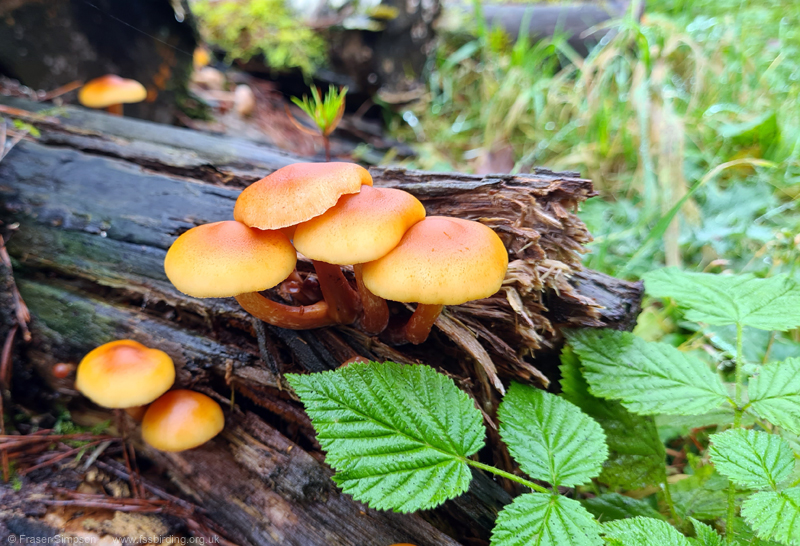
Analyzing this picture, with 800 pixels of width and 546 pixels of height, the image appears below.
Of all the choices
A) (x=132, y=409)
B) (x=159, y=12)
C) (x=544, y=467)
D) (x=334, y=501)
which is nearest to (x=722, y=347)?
(x=544, y=467)

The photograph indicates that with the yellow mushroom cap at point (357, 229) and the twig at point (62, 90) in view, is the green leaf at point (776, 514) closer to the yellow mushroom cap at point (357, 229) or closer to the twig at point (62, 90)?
the yellow mushroom cap at point (357, 229)

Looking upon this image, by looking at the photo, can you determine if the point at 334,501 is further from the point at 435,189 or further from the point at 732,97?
the point at 732,97

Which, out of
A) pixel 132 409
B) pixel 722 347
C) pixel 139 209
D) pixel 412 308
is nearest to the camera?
pixel 412 308

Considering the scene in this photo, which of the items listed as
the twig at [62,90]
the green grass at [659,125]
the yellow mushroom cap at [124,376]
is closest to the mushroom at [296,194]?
the yellow mushroom cap at [124,376]

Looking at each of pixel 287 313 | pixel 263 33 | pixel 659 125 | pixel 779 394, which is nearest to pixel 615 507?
pixel 779 394

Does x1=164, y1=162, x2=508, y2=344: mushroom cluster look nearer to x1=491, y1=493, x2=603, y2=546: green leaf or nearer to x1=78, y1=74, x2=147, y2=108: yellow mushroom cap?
x1=491, y1=493, x2=603, y2=546: green leaf

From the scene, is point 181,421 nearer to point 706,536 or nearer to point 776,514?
point 706,536

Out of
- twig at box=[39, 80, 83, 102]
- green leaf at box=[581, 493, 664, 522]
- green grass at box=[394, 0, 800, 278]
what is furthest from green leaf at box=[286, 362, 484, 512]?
twig at box=[39, 80, 83, 102]
